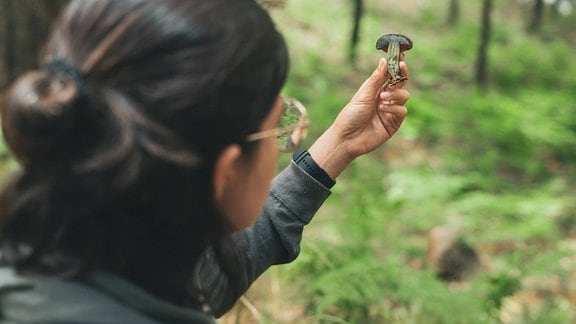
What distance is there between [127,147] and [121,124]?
3 cm

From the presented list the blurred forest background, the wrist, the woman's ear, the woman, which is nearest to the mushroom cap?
the wrist

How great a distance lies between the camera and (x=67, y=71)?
0.86 m

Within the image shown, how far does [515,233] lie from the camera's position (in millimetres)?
4520

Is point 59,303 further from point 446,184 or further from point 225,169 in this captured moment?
point 446,184

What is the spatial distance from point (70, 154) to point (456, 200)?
487cm

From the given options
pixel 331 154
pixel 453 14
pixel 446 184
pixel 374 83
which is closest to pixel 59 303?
pixel 331 154

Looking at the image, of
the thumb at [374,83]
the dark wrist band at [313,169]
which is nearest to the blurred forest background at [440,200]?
the dark wrist band at [313,169]

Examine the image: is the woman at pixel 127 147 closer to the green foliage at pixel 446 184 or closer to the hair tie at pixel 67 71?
the hair tie at pixel 67 71

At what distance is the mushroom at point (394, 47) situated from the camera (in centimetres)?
147

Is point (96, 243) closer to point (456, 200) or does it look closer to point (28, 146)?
point (28, 146)

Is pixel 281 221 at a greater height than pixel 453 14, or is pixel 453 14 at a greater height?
pixel 281 221

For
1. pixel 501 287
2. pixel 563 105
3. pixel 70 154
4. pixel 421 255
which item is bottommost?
pixel 563 105

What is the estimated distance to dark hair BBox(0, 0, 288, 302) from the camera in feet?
2.81

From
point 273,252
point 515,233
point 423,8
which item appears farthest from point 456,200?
point 423,8
